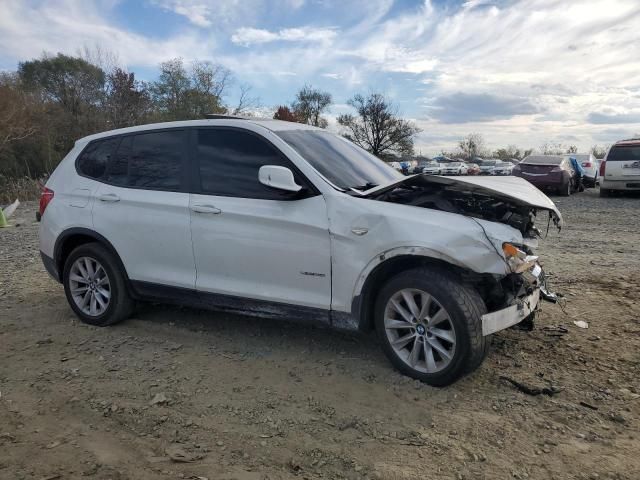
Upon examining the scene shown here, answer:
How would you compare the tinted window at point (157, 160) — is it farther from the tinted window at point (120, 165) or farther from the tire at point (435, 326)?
the tire at point (435, 326)

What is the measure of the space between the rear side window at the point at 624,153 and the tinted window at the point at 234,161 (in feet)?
49.8

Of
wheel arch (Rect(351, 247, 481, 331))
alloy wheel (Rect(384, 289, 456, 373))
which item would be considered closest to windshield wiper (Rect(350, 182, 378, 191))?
wheel arch (Rect(351, 247, 481, 331))

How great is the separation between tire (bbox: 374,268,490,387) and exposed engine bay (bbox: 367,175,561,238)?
2.10 ft

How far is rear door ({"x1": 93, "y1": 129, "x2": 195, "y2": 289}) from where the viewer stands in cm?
425

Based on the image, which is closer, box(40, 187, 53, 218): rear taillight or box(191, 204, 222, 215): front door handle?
box(191, 204, 222, 215): front door handle

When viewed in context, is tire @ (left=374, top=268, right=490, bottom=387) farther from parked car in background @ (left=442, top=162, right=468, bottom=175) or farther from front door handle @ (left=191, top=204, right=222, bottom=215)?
parked car in background @ (left=442, top=162, right=468, bottom=175)

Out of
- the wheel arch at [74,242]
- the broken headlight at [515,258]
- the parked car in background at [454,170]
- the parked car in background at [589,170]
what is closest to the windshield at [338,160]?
the broken headlight at [515,258]

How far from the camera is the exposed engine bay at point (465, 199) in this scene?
12.1 ft

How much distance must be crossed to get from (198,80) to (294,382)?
36.5 meters

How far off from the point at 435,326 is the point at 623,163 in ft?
50.0

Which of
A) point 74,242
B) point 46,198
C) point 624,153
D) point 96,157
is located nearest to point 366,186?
point 96,157

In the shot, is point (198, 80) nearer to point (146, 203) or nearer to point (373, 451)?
point (146, 203)

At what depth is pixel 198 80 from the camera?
120ft

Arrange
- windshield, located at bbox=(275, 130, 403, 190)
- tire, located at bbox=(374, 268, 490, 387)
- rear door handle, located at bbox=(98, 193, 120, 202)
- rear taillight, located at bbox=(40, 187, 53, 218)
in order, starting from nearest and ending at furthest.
Result: tire, located at bbox=(374, 268, 490, 387), windshield, located at bbox=(275, 130, 403, 190), rear door handle, located at bbox=(98, 193, 120, 202), rear taillight, located at bbox=(40, 187, 53, 218)
